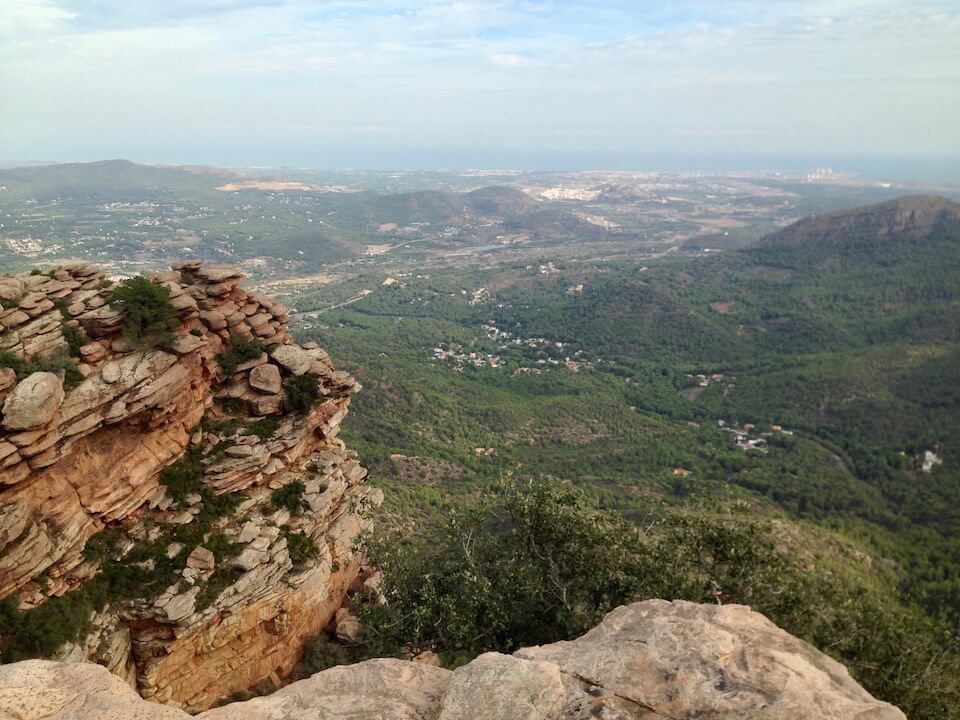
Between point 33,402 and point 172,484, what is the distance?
5191 mm

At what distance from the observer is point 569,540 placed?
2170cm

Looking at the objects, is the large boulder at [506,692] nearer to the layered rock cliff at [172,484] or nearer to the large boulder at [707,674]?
the large boulder at [707,674]

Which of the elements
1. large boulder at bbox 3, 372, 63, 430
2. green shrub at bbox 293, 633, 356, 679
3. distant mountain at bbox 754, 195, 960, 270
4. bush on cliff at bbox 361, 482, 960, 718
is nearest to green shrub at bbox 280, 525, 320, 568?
bush on cliff at bbox 361, 482, 960, 718

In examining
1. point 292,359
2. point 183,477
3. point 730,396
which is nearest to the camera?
point 183,477

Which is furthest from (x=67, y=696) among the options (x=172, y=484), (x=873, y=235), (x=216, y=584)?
(x=873, y=235)

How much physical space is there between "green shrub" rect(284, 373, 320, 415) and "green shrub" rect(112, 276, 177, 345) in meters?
4.93

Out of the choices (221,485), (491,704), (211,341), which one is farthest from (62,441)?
(491,704)

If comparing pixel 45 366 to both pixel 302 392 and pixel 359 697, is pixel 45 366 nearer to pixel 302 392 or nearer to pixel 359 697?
pixel 302 392

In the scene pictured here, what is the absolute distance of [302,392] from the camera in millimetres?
24141

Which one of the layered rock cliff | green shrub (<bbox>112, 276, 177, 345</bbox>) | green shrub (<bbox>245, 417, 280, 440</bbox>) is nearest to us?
the layered rock cliff

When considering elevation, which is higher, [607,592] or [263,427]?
[263,427]

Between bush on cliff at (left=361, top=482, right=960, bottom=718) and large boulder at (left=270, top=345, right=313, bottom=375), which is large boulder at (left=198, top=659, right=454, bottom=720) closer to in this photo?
bush on cliff at (left=361, top=482, right=960, bottom=718)

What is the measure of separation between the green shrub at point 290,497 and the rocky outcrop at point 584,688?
10.7m

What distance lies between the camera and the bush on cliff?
19.1 m
